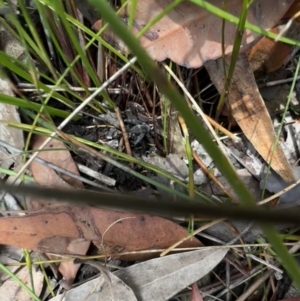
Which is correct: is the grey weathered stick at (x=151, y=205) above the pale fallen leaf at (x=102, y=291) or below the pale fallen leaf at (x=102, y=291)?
above

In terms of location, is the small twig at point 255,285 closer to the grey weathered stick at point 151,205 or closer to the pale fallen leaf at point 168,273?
the pale fallen leaf at point 168,273

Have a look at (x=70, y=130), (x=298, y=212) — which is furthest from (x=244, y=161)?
(x=298, y=212)

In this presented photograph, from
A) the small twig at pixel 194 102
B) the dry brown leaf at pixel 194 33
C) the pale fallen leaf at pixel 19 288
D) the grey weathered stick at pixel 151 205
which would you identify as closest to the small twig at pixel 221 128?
the small twig at pixel 194 102

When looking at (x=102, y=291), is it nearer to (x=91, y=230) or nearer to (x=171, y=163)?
(x=91, y=230)

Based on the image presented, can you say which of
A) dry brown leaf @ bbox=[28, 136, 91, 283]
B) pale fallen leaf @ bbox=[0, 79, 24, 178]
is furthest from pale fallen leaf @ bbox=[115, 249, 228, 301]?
pale fallen leaf @ bbox=[0, 79, 24, 178]

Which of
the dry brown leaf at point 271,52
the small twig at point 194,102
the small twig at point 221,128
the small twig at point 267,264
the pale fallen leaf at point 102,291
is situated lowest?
the pale fallen leaf at point 102,291

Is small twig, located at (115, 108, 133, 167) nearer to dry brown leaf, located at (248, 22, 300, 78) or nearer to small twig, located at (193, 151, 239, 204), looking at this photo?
small twig, located at (193, 151, 239, 204)
